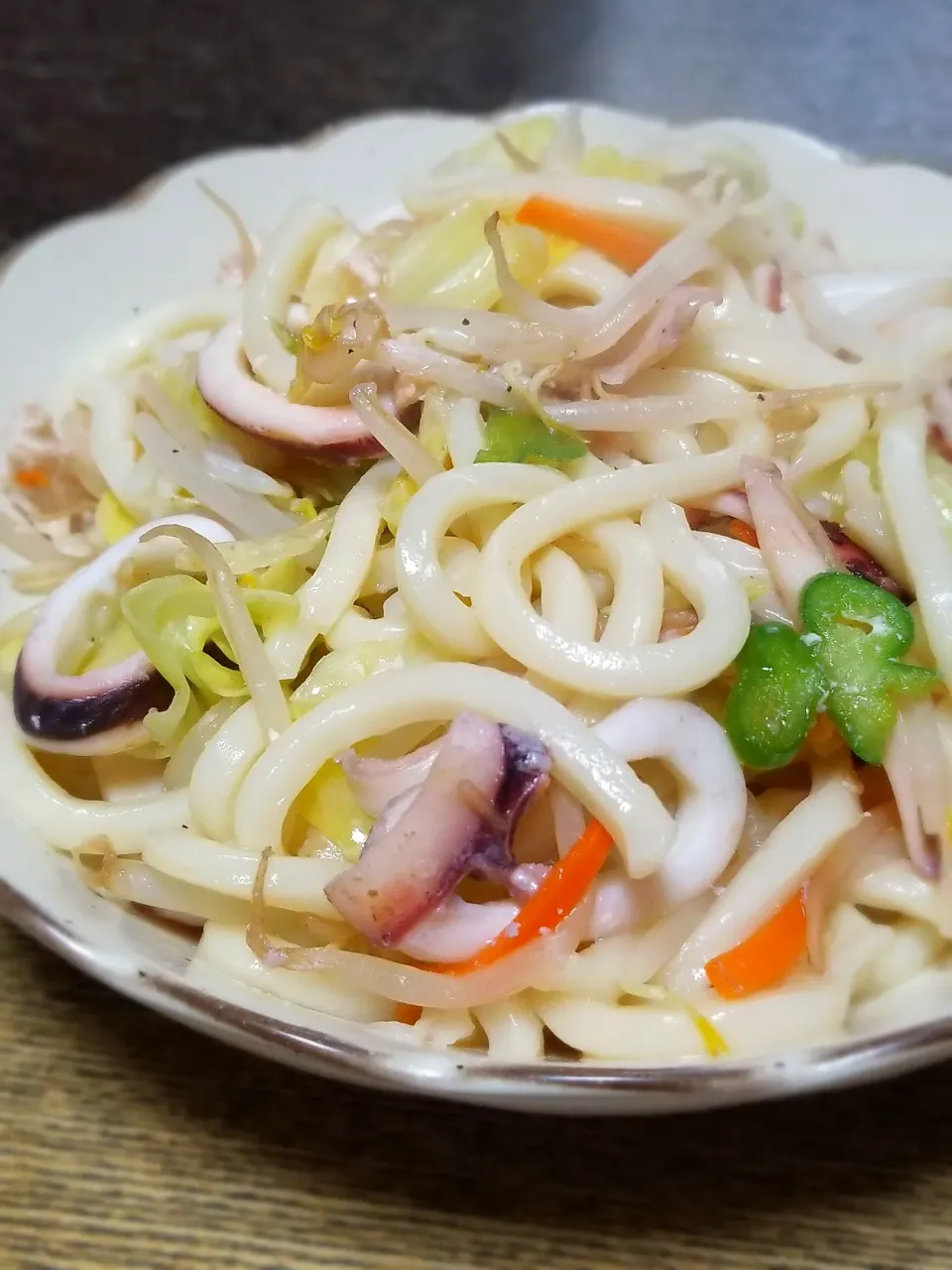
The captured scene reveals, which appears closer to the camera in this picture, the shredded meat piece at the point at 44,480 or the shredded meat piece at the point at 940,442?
the shredded meat piece at the point at 940,442

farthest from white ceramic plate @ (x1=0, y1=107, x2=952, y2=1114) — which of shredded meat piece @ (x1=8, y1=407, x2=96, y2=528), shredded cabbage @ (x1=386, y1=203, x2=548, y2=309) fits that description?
shredded cabbage @ (x1=386, y1=203, x2=548, y2=309)

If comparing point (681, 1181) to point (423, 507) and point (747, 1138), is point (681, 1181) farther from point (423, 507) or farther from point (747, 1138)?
point (423, 507)

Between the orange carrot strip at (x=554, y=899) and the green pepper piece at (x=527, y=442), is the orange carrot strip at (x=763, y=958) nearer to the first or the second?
the orange carrot strip at (x=554, y=899)

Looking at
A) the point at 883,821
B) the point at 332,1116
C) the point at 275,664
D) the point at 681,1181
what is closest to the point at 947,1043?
the point at 883,821

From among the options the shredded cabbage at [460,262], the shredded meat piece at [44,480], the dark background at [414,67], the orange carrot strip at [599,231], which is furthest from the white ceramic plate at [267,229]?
the dark background at [414,67]

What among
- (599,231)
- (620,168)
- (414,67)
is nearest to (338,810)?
(599,231)

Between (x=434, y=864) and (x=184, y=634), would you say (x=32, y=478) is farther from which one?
(x=434, y=864)

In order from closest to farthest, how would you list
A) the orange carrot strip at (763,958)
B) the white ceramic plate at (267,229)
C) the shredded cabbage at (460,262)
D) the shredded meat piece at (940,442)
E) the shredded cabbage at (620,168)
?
1. the white ceramic plate at (267,229)
2. the orange carrot strip at (763,958)
3. the shredded meat piece at (940,442)
4. the shredded cabbage at (460,262)
5. the shredded cabbage at (620,168)

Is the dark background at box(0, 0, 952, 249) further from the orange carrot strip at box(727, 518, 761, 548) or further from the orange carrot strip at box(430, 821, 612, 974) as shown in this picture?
the orange carrot strip at box(430, 821, 612, 974)

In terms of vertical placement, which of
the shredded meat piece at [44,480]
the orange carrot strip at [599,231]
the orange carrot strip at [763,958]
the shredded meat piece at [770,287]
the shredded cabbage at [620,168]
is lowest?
the orange carrot strip at [763,958]
